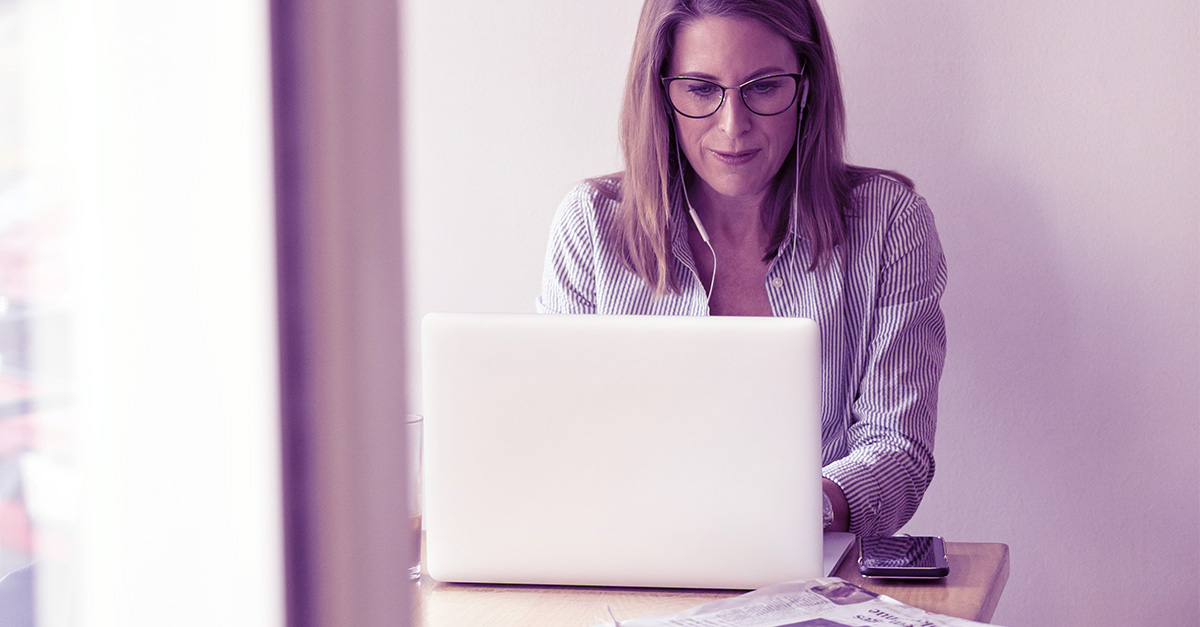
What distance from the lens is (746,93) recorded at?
1515 millimetres

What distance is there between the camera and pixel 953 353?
5.68 ft

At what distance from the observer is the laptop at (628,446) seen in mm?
882

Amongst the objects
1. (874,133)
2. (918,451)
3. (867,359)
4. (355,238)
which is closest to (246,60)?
(355,238)

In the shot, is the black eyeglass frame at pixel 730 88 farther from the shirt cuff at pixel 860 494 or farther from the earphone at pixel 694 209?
the shirt cuff at pixel 860 494

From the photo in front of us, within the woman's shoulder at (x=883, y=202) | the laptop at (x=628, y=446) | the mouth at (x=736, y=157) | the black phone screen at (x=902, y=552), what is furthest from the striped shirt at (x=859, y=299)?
the laptop at (x=628, y=446)

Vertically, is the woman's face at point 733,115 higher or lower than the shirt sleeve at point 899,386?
higher

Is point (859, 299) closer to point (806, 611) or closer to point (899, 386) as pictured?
point (899, 386)

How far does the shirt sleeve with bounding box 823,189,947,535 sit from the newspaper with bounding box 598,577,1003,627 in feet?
1.17

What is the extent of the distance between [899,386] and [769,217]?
340mm

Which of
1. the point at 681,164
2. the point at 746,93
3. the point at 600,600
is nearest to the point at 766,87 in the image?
the point at 746,93

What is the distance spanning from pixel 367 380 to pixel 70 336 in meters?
0.06

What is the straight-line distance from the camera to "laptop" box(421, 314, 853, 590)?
34.7 inches

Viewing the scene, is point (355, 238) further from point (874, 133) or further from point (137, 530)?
point (874, 133)

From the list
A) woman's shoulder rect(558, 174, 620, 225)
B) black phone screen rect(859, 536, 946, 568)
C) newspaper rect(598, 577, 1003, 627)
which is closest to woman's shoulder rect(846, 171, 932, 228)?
woman's shoulder rect(558, 174, 620, 225)
